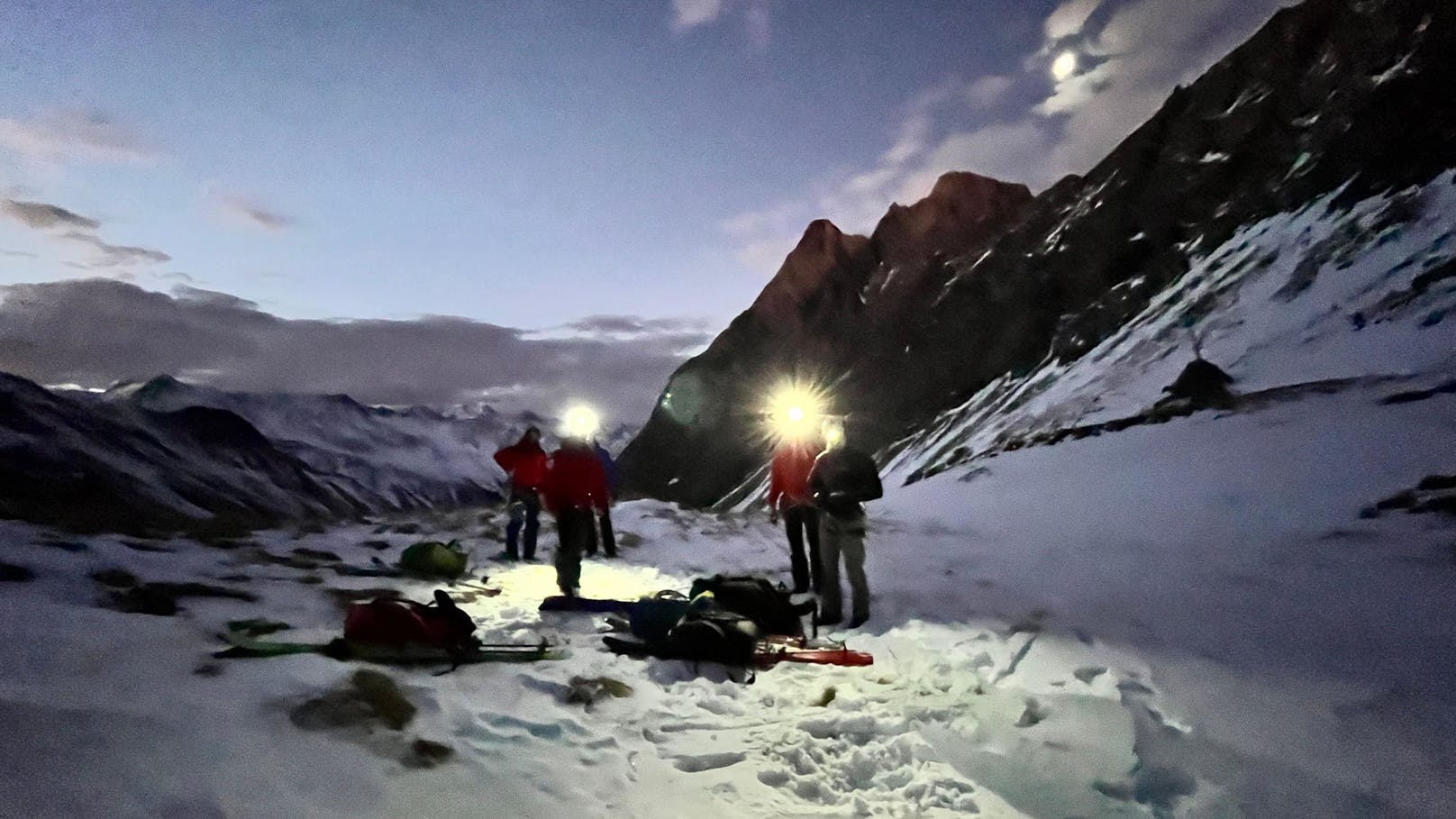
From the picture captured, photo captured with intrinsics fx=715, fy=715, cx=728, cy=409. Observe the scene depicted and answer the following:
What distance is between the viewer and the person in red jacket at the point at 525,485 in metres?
12.3

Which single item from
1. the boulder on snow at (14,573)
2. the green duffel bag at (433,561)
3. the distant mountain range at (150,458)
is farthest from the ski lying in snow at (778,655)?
the distant mountain range at (150,458)

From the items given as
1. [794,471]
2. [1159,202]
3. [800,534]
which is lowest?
[800,534]

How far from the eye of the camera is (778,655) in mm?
6309

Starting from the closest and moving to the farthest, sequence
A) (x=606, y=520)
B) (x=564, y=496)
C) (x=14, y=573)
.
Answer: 1. (x=14, y=573)
2. (x=564, y=496)
3. (x=606, y=520)

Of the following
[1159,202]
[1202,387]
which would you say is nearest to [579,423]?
[1202,387]

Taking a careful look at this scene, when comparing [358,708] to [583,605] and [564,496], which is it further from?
[564,496]

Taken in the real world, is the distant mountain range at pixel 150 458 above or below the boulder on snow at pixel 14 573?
above

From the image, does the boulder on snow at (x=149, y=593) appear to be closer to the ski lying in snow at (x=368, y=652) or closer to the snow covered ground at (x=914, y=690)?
the snow covered ground at (x=914, y=690)

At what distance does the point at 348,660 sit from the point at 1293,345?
2246 centimetres

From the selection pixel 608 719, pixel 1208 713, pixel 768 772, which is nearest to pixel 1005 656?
pixel 1208 713

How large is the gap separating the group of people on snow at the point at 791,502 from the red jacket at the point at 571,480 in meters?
0.01

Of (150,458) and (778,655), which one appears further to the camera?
(150,458)

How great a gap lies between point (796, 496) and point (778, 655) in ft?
11.7

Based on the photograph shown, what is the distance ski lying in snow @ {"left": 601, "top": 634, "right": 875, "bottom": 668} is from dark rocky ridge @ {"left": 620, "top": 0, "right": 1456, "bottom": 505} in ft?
101
